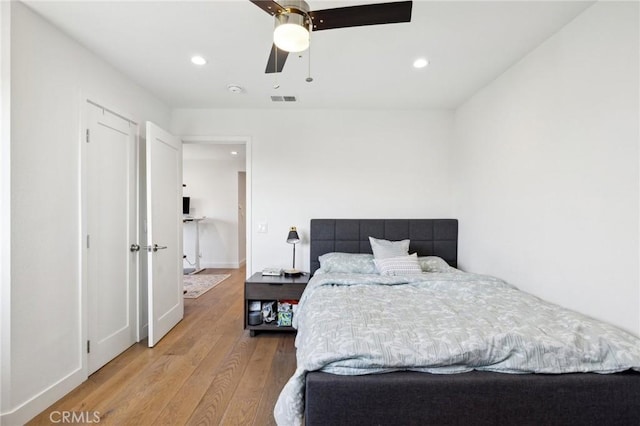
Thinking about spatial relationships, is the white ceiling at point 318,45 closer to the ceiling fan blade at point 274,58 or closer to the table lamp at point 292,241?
the ceiling fan blade at point 274,58

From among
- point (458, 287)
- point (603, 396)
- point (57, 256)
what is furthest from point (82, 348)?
point (603, 396)

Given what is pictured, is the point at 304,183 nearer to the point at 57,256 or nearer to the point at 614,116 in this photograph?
the point at 57,256

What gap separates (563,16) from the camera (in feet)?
6.08

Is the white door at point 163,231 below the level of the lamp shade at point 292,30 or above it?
below

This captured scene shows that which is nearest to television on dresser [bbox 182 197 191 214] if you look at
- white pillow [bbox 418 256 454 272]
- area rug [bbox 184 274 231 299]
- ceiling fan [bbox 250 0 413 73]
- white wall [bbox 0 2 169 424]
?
area rug [bbox 184 274 231 299]

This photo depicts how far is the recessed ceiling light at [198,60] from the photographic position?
2.36m

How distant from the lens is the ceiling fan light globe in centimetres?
133

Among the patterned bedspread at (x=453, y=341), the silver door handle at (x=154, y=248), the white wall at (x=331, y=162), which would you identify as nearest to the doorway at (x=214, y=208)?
the white wall at (x=331, y=162)

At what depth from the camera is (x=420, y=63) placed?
2.43 meters

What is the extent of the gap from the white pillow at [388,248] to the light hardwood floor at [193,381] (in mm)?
1232

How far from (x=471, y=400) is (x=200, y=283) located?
4.76 meters

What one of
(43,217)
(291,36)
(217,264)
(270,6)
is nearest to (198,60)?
(270,6)

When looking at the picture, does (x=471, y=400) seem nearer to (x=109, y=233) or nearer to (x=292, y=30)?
(x=292, y=30)

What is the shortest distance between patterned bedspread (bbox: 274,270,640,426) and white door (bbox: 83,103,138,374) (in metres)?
1.78
